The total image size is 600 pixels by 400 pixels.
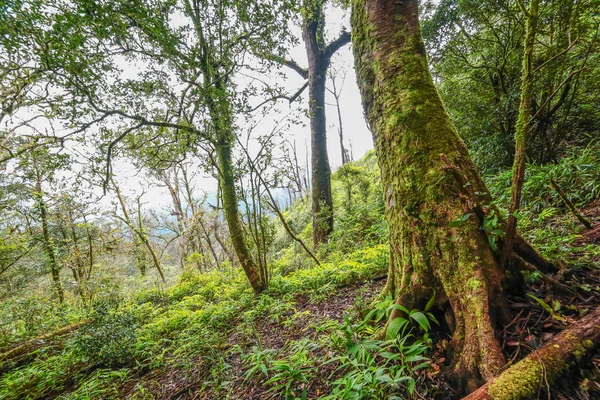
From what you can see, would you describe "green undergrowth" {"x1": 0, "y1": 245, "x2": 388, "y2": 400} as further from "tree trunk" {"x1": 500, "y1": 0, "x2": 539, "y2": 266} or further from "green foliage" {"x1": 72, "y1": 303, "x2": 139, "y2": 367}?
"tree trunk" {"x1": 500, "y1": 0, "x2": 539, "y2": 266}

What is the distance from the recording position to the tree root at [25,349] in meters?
4.05

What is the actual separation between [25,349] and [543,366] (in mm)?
7437

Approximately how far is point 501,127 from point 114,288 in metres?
10.5

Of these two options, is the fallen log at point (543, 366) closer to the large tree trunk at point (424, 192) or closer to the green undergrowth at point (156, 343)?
the large tree trunk at point (424, 192)

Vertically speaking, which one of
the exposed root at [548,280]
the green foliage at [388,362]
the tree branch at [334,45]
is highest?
the tree branch at [334,45]

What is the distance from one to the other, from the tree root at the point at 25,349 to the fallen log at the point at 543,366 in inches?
267

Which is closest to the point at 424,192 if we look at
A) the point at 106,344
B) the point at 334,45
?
the point at 106,344

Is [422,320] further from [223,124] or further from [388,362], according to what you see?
[223,124]

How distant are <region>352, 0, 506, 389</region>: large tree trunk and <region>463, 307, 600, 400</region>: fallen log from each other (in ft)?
0.48

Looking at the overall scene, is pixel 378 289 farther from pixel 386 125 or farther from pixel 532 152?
pixel 532 152

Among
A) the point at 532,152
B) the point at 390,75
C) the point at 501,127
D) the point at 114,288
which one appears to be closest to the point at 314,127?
the point at 501,127

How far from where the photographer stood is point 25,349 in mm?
4441

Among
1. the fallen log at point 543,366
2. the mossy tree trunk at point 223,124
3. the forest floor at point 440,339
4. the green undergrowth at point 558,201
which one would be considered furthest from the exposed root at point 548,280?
the mossy tree trunk at point 223,124

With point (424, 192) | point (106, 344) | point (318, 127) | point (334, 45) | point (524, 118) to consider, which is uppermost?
point (334, 45)
